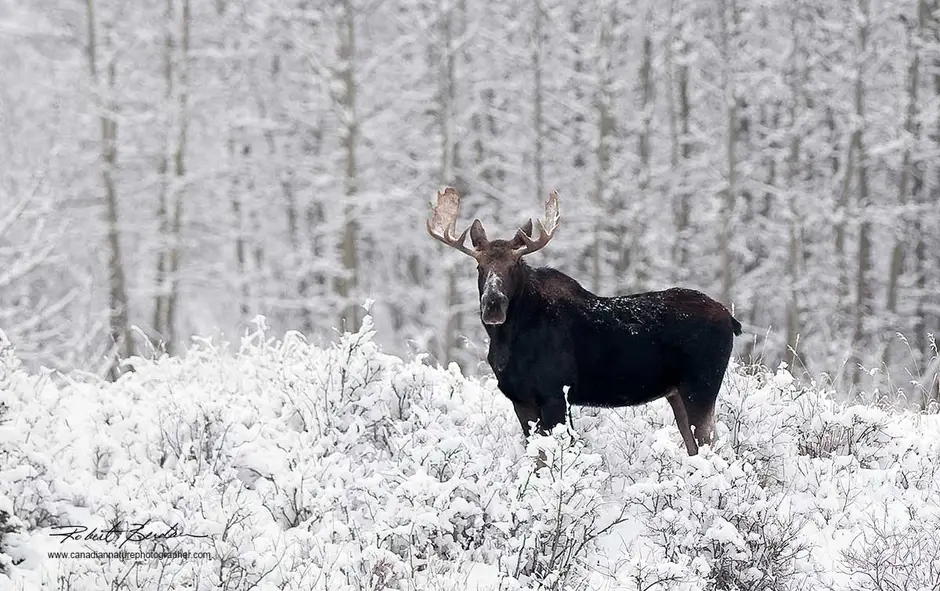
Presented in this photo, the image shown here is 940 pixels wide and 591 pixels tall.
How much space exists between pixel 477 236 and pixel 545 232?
45 cm

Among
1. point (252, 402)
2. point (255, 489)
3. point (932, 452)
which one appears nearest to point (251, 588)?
point (255, 489)

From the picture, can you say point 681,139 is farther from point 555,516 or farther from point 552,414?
point 555,516

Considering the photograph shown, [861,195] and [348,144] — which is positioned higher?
[348,144]

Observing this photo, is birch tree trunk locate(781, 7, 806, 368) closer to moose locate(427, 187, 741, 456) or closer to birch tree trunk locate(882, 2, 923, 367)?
birch tree trunk locate(882, 2, 923, 367)

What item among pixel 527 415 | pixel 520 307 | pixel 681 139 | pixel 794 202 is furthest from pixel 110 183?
pixel 527 415

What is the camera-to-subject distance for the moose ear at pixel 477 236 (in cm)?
654

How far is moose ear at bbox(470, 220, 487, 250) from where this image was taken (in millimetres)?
6539

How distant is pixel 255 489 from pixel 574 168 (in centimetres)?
1752

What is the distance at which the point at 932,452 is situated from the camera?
6.91 metres

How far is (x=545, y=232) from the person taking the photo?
6.45 m

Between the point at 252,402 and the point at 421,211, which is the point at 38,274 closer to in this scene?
the point at 421,211

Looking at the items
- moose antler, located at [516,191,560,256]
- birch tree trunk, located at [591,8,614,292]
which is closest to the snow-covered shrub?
moose antler, located at [516,191,560,256]
